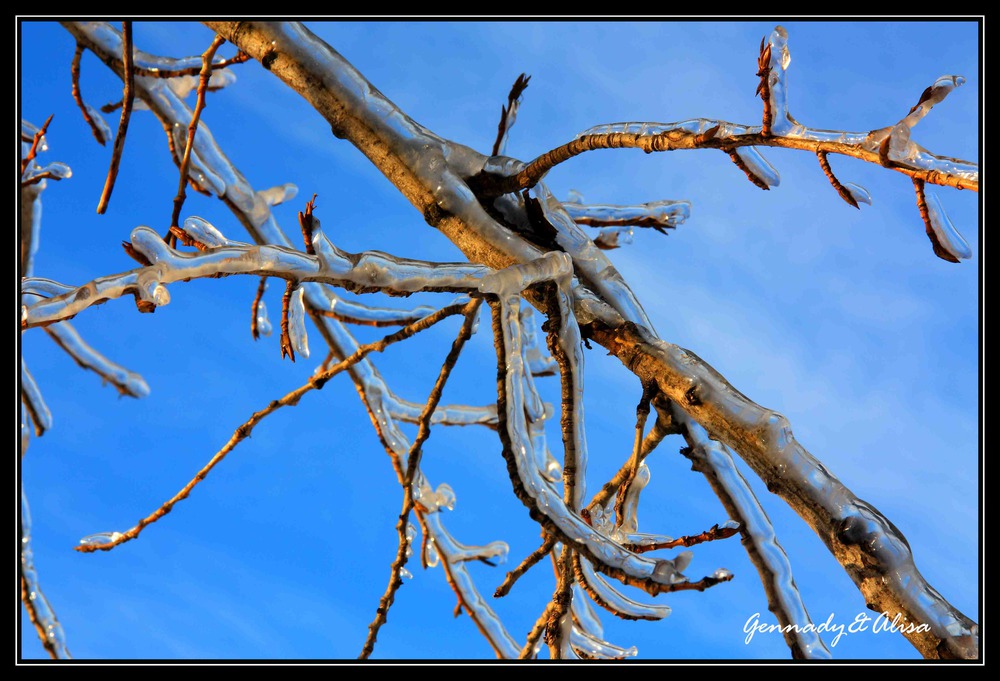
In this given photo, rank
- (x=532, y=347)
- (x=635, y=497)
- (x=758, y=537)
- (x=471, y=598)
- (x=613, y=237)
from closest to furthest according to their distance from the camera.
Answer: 1. (x=758, y=537)
2. (x=635, y=497)
3. (x=613, y=237)
4. (x=471, y=598)
5. (x=532, y=347)

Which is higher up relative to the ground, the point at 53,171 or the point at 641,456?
the point at 53,171

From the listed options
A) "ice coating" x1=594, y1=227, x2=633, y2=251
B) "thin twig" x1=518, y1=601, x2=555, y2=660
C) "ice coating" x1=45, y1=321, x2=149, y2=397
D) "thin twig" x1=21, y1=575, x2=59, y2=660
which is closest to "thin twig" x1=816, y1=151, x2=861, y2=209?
"thin twig" x1=518, y1=601, x2=555, y2=660

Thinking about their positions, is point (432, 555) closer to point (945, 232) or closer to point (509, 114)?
point (509, 114)

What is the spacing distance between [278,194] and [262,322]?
0.55 m

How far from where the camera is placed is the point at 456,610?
3.52 meters

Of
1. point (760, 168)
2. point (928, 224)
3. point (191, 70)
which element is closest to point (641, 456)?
point (760, 168)

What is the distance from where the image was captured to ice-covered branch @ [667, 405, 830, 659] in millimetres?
2139

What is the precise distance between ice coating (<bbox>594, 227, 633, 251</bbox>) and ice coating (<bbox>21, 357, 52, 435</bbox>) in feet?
6.35

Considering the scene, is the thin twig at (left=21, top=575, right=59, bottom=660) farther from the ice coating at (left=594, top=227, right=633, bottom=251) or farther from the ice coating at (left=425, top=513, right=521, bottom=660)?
the ice coating at (left=594, top=227, right=633, bottom=251)

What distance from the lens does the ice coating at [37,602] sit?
2344 mm

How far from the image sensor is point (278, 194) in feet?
12.0
